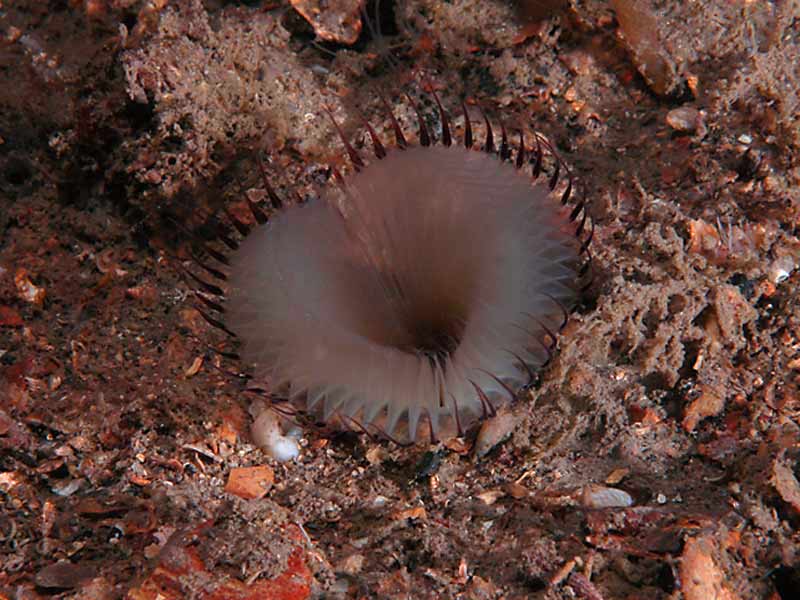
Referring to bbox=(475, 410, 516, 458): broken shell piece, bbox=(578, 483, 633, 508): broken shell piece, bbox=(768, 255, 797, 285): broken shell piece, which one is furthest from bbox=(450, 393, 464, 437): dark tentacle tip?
bbox=(768, 255, 797, 285): broken shell piece

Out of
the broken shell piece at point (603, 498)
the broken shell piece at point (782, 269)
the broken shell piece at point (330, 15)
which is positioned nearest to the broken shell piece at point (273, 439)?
the broken shell piece at point (603, 498)

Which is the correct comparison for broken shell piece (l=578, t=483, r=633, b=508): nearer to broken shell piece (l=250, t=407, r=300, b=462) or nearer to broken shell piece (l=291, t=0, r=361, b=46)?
broken shell piece (l=250, t=407, r=300, b=462)

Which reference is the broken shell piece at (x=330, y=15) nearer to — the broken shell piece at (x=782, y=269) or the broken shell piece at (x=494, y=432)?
the broken shell piece at (x=494, y=432)

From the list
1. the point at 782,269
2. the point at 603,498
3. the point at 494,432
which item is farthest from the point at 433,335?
the point at 782,269

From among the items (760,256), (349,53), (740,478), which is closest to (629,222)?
(760,256)

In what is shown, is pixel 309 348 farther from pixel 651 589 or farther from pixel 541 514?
pixel 651 589

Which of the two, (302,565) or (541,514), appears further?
(541,514)
